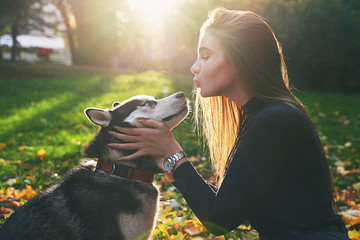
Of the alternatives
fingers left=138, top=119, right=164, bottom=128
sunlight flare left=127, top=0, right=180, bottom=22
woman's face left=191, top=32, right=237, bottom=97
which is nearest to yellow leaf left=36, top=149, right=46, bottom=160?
fingers left=138, top=119, right=164, bottom=128

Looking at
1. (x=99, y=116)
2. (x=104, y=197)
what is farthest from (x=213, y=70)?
(x=104, y=197)

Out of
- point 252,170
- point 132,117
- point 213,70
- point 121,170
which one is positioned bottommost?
point 121,170

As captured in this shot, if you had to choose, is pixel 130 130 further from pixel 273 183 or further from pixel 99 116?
pixel 273 183

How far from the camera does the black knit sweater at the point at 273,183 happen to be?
224cm

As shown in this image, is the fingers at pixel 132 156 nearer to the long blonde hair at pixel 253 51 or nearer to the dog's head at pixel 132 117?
the dog's head at pixel 132 117

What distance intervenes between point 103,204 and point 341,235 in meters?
1.81

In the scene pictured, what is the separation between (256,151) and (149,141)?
0.95 meters

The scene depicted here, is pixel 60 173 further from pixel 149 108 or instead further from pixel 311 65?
pixel 311 65

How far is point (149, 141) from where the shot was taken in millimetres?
2750

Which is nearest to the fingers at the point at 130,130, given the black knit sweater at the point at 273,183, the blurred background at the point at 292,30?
the black knit sweater at the point at 273,183

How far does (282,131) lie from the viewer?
2.24 metres

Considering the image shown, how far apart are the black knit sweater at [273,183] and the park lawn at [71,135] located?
0.98 m

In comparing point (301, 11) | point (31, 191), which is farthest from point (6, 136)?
point (301, 11)

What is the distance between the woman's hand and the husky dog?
13cm
